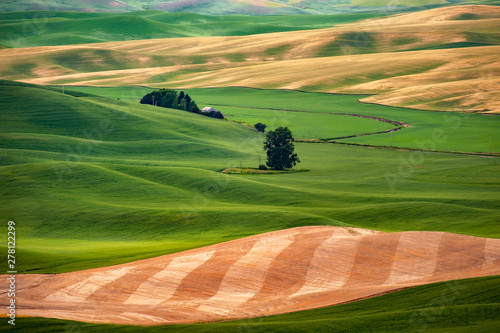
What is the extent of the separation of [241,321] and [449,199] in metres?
32.2

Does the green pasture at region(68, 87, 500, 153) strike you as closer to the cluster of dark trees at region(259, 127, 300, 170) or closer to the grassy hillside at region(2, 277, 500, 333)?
the cluster of dark trees at region(259, 127, 300, 170)

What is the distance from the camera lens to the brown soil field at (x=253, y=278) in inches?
871

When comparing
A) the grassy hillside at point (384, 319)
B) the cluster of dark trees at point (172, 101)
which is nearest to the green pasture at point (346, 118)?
the cluster of dark trees at point (172, 101)

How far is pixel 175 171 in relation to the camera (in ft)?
191

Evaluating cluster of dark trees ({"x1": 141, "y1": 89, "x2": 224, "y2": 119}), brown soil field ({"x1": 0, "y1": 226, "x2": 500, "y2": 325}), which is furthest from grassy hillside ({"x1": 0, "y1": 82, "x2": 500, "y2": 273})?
cluster of dark trees ({"x1": 141, "y1": 89, "x2": 224, "y2": 119})

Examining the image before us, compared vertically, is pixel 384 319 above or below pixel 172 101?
below

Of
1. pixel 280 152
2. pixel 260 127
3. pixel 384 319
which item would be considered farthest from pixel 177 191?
pixel 260 127

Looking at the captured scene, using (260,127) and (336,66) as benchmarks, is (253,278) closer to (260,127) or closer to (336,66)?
(260,127)

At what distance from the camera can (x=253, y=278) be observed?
84.4 ft

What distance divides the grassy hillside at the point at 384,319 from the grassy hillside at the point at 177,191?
10.4m

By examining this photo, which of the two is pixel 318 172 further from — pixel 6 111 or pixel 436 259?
pixel 6 111

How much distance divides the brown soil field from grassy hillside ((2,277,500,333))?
49.9 inches

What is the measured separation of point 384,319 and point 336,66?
144 m

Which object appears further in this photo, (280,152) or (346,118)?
(346,118)
